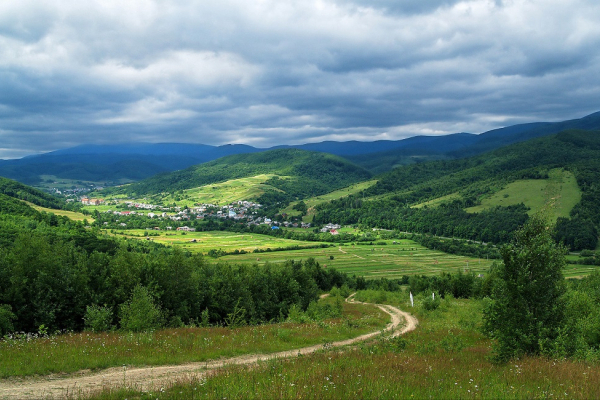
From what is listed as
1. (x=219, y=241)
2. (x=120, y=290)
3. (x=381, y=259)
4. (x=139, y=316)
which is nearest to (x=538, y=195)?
(x=381, y=259)

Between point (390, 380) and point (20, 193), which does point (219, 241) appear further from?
point (390, 380)

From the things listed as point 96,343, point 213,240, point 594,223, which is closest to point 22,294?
point 96,343

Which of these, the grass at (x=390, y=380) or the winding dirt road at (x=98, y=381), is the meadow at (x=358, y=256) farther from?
the grass at (x=390, y=380)

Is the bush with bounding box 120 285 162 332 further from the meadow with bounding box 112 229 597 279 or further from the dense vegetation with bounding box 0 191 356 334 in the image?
the meadow with bounding box 112 229 597 279

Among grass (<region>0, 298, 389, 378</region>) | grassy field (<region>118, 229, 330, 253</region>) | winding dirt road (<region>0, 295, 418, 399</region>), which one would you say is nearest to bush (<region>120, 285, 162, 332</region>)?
grass (<region>0, 298, 389, 378</region>)

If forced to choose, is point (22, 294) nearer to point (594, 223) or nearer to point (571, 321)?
point (571, 321)

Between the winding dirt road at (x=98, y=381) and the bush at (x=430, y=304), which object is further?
the bush at (x=430, y=304)

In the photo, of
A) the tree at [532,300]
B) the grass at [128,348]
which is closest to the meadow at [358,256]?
the grass at [128,348]
